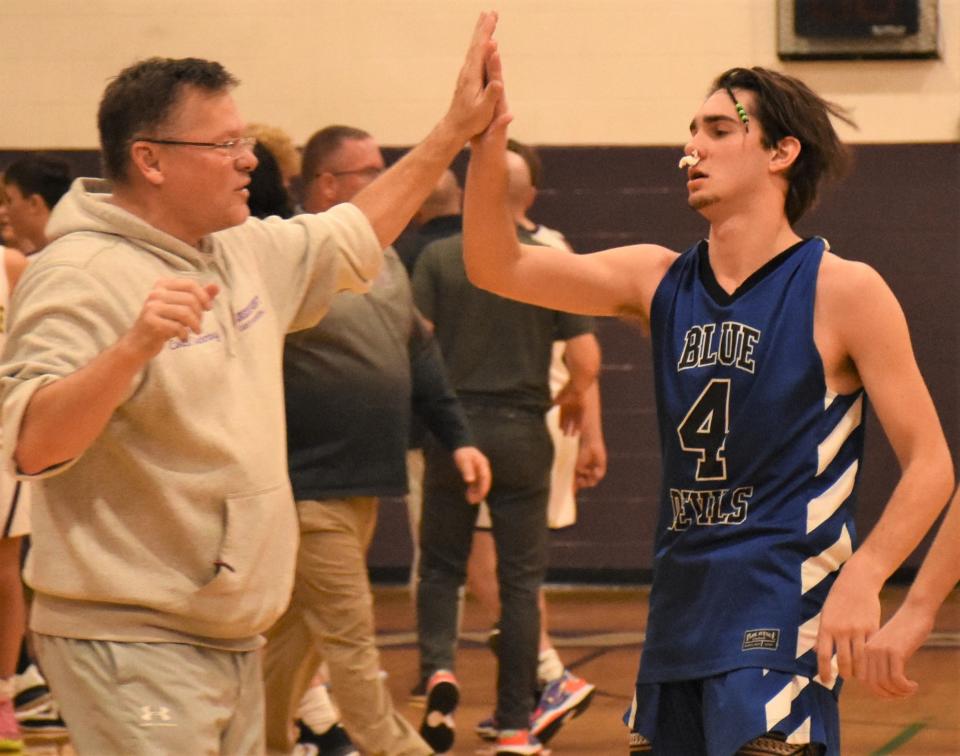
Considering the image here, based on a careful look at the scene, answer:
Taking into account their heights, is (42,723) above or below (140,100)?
below

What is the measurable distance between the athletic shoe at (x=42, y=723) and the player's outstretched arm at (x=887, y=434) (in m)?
3.56

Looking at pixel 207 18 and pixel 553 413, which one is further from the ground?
pixel 207 18

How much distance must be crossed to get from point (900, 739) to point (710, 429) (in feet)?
9.94

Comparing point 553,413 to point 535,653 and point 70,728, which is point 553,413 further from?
point 70,728

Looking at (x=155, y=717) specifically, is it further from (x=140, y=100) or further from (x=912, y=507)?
(x=912, y=507)

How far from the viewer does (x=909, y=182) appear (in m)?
8.33

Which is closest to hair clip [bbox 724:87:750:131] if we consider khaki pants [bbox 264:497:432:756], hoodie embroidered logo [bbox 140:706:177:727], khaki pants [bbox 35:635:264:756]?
khaki pants [bbox 35:635:264:756]

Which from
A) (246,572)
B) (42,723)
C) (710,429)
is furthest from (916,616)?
(42,723)

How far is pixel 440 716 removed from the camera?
5176 mm

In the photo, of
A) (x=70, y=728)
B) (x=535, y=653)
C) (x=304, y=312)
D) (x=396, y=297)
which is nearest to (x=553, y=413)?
(x=535, y=653)

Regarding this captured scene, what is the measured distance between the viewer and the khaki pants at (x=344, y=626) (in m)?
4.45

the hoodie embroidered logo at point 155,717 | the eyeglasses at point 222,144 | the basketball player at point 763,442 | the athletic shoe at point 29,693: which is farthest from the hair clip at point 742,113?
the athletic shoe at point 29,693

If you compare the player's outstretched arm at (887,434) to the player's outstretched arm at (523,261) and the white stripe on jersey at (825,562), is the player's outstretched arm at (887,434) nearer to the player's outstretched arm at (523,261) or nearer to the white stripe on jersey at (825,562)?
the white stripe on jersey at (825,562)

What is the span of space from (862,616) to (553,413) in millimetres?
4521
